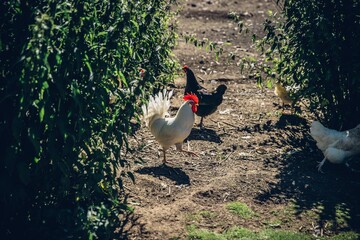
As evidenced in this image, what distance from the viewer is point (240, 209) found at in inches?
245

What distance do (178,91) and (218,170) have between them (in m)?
2.76

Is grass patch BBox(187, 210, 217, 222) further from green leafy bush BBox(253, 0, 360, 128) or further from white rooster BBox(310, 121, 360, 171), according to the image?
green leafy bush BBox(253, 0, 360, 128)

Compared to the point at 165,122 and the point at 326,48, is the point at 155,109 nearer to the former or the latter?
the point at 165,122

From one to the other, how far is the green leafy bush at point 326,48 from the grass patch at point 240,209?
5.64 ft

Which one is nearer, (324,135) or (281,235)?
(281,235)

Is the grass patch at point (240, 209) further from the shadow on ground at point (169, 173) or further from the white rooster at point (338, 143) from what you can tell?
the white rooster at point (338, 143)

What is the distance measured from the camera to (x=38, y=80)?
13.2ft

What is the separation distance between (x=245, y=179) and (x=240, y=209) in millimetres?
665

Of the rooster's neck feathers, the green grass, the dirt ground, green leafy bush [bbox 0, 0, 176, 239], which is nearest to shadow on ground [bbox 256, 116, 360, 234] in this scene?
the dirt ground

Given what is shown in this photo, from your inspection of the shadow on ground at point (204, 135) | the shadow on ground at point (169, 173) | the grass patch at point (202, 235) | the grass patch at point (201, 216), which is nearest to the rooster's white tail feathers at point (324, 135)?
the shadow on ground at point (204, 135)

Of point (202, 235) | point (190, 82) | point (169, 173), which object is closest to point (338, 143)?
point (169, 173)

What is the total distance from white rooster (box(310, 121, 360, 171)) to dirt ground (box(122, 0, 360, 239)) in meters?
0.23

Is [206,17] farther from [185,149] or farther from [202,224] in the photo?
[202,224]

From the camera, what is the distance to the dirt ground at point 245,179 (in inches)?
235
